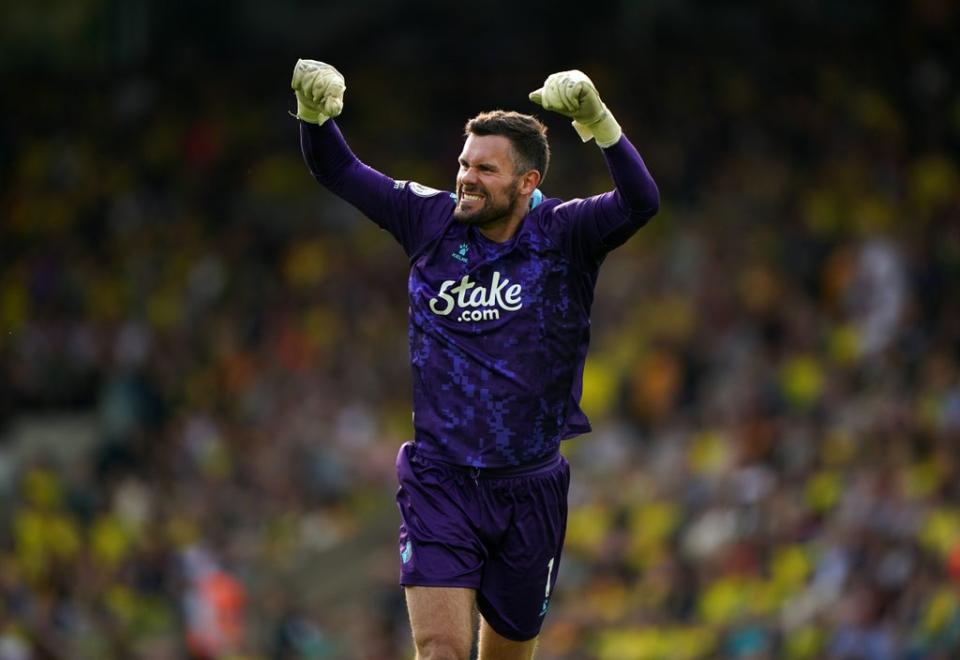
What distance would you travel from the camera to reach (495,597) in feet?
22.3

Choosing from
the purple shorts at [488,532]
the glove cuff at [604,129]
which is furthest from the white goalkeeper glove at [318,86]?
the purple shorts at [488,532]

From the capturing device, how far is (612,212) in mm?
6531

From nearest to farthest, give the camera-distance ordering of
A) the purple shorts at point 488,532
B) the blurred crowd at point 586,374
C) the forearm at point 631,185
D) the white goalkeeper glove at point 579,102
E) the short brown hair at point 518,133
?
the white goalkeeper glove at point 579,102 → the forearm at point 631,185 → the purple shorts at point 488,532 → the short brown hair at point 518,133 → the blurred crowd at point 586,374

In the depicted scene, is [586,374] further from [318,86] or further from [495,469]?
[318,86]

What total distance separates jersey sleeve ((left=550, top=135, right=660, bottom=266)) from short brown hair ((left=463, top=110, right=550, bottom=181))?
0.66ft

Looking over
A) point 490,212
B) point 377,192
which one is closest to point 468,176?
point 490,212

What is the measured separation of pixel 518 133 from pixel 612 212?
0.50m

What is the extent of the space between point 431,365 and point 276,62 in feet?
55.1

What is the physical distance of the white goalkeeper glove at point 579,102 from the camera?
20.7 feet

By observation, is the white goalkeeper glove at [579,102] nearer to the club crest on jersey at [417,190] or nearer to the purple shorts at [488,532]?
the club crest on jersey at [417,190]

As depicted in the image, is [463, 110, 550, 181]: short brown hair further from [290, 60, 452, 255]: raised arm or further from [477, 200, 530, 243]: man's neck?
[290, 60, 452, 255]: raised arm

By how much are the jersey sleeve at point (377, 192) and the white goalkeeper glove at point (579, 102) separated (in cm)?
69

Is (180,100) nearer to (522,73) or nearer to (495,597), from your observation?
(522,73)

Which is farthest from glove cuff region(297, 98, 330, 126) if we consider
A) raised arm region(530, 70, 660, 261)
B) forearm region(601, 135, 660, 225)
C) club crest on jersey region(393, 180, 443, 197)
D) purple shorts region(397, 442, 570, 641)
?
purple shorts region(397, 442, 570, 641)
